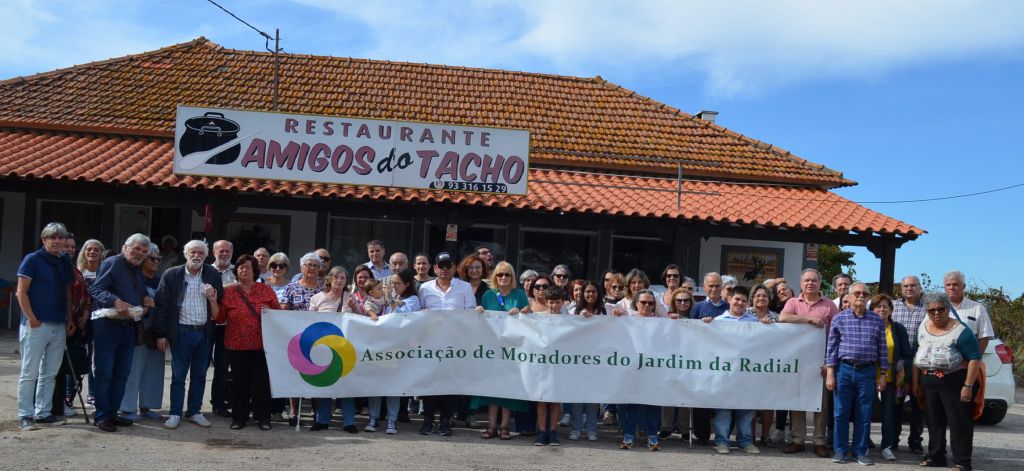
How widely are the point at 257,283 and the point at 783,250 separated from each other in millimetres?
11623

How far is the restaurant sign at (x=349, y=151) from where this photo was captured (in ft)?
44.0

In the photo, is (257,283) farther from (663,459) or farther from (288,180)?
(288,180)

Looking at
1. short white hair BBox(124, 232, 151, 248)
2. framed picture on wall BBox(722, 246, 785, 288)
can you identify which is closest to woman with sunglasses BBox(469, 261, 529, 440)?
short white hair BBox(124, 232, 151, 248)

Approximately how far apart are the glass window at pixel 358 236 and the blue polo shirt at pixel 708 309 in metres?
9.14

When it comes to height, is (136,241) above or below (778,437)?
above

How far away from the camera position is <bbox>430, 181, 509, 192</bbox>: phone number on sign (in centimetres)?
1391

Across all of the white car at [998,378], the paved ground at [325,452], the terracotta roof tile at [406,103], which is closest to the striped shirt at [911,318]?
the paved ground at [325,452]

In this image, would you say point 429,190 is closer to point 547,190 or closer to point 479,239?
point 547,190

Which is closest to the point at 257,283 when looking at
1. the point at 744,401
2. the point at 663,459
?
the point at 663,459

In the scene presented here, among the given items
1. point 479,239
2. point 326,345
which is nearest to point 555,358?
point 326,345

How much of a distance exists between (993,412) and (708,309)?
13.9 feet

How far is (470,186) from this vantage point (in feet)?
45.8

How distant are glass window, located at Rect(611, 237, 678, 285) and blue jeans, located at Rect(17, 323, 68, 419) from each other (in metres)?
11.5

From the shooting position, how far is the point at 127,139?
16.1 metres
